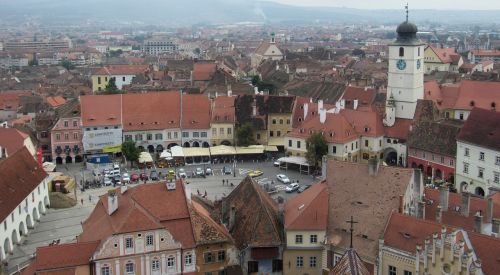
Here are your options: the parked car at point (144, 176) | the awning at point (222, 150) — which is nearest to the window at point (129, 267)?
the parked car at point (144, 176)

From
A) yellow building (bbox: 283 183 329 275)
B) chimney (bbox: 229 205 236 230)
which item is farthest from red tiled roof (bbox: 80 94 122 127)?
yellow building (bbox: 283 183 329 275)

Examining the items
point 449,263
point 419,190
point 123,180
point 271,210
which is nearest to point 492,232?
point 419,190

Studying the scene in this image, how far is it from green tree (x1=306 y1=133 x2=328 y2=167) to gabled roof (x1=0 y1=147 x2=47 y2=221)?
2940cm

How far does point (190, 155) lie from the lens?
8031 centimetres

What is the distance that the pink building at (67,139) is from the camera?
83.0 meters

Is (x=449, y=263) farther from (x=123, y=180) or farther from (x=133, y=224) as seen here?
(x=123, y=180)

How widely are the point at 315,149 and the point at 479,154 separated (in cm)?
1813

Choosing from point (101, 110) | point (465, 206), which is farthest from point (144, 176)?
point (465, 206)

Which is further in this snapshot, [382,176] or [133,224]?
[382,176]

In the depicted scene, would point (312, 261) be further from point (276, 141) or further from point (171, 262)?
point (276, 141)

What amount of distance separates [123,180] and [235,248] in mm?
30782

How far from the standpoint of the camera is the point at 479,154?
214ft

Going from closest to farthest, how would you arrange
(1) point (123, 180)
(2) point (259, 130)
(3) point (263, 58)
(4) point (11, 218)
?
1. (4) point (11, 218)
2. (1) point (123, 180)
3. (2) point (259, 130)
4. (3) point (263, 58)

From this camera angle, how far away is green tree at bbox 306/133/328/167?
7469 cm
